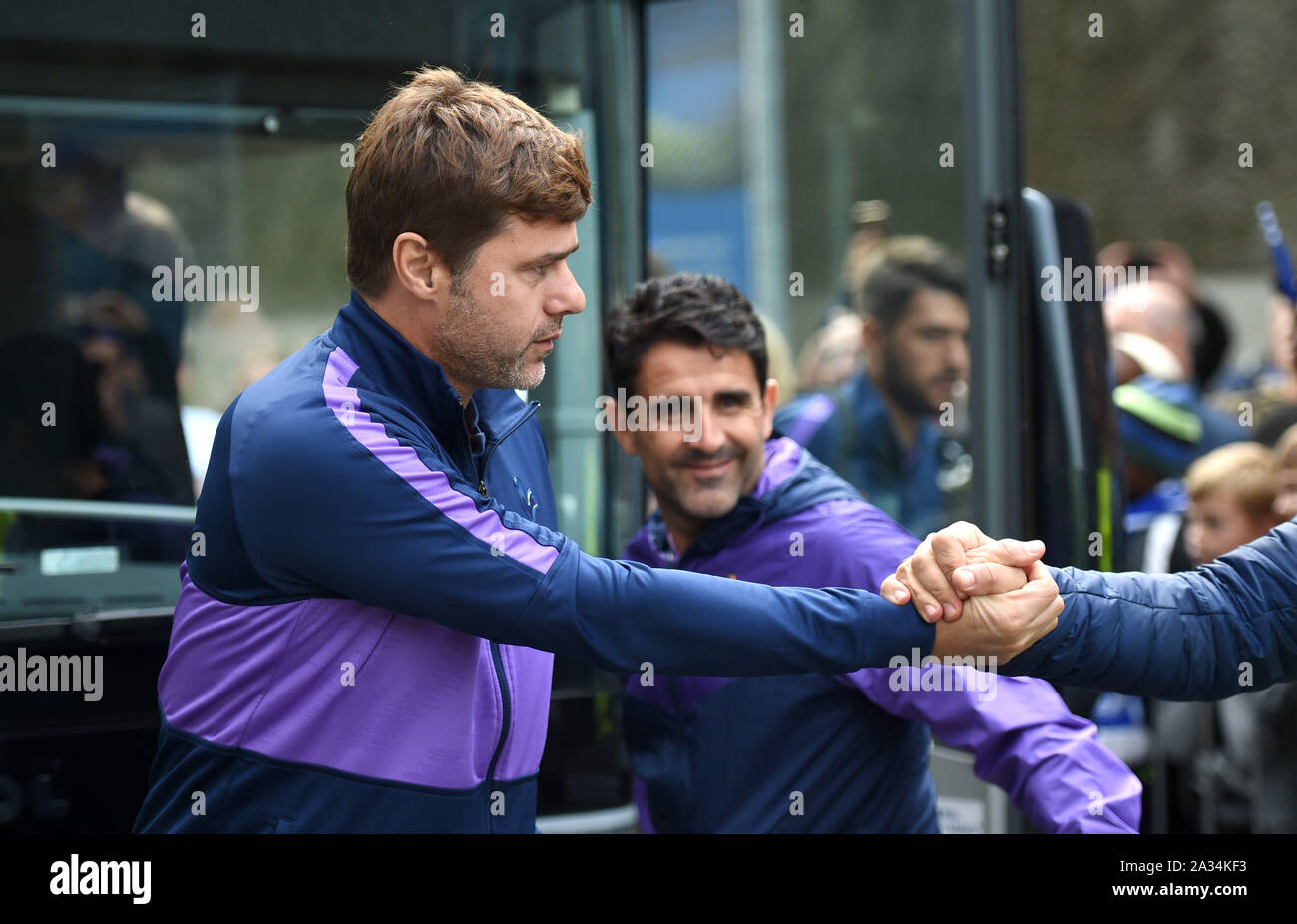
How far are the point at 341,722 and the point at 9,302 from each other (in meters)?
1.50

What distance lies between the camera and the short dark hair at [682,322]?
2.65m

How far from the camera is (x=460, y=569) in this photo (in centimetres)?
185

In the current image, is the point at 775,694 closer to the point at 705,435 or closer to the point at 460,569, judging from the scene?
the point at 705,435

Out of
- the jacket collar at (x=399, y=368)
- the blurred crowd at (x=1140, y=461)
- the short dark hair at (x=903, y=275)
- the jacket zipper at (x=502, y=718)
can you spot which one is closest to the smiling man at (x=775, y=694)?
the jacket zipper at (x=502, y=718)

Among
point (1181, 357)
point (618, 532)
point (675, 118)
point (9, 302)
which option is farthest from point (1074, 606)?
point (675, 118)

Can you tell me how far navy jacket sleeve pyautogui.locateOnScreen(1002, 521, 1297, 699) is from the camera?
2.18 meters

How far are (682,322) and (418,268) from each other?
0.76m

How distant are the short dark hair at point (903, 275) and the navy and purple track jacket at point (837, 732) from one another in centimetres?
172

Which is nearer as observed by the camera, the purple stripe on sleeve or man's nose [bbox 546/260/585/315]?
the purple stripe on sleeve

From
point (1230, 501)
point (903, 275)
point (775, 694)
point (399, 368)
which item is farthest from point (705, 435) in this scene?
point (1230, 501)

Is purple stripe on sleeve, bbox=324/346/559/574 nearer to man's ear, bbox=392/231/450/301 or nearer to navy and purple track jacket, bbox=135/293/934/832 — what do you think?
navy and purple track jacket, bbox=135/293/934/832

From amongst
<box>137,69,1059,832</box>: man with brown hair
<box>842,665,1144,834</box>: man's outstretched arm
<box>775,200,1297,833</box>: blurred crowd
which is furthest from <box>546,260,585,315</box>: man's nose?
<box>775,200,1297,833</box>: blurred crowd

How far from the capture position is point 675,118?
8.02 meters

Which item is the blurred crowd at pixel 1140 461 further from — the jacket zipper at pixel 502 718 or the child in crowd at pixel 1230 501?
the jacket zipper at pixel 502 718
